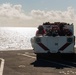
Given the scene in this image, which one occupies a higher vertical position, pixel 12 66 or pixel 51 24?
pixel 51 24

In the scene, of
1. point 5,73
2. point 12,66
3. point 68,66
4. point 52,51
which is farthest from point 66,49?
point 5,73

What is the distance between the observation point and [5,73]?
14477 millimetres

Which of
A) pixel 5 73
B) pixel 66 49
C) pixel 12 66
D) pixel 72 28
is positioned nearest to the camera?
pixel 5 73

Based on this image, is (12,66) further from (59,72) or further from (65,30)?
(65,30)

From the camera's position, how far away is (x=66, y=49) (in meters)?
19.1

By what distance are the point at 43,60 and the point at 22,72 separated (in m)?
4.88

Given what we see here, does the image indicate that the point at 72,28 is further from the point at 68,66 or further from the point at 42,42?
the point at 68,66

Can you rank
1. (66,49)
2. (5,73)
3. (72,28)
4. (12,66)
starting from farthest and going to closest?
(72,28)
(66,49)
(12,66)
(5,73)

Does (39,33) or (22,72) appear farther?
(39,33)

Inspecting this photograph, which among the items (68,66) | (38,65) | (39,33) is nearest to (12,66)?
(38,65)

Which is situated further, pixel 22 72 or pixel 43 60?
pixel 43 60

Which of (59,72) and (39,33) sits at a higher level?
(39,33)

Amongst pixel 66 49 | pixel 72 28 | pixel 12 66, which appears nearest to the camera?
pixel 12 66

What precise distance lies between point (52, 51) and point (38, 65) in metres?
2.15
